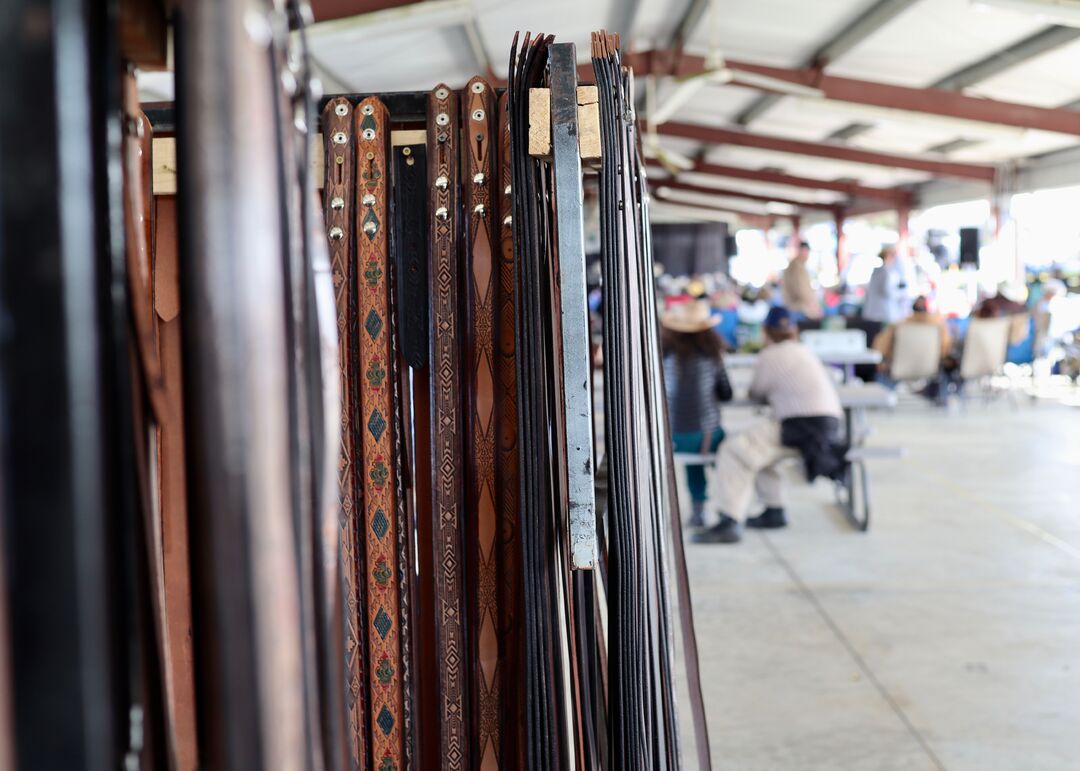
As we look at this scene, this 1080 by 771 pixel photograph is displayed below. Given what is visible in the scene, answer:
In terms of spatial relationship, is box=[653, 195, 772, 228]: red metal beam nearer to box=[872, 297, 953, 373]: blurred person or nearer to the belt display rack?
box=[872, 297, 953, 373]: blurred person

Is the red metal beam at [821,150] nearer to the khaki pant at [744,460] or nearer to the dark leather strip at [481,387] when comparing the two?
the khaki pant at [744,460]

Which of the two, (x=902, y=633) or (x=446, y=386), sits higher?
(x=446, y=386)

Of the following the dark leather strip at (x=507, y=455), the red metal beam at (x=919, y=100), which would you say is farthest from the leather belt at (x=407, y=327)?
the red metal beam at (x=919, y=100)

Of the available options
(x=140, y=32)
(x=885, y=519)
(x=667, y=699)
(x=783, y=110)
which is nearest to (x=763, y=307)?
(x=783, y=110)

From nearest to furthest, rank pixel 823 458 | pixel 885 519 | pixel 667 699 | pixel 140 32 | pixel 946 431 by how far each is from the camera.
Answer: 1. pixel 140 32
2. pixel 667 699
3. pixel 823 458
4. pixel 885 519
5. pixel 946 431

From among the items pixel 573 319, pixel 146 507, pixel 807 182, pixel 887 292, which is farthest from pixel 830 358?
pixel 807 182

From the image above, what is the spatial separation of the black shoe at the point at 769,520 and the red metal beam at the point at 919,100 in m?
6.66

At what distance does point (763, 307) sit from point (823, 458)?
28.7 feet

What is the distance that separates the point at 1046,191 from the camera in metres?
14.0

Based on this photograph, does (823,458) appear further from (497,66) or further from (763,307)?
(763,307)

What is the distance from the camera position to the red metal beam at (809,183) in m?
18.1

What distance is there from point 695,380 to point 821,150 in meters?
11.0

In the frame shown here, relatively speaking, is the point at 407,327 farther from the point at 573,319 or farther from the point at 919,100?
the point at 919,100

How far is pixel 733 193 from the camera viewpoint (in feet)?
69.3
